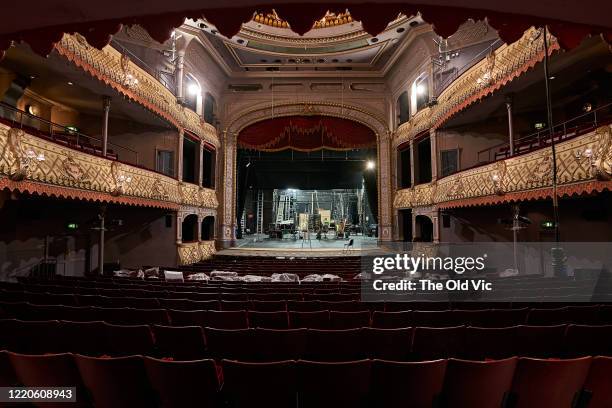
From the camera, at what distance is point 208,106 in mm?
14602

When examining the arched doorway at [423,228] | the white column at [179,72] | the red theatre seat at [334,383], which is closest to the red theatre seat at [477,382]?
the red theatre seat at [334,383]

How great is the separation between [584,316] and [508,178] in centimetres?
548

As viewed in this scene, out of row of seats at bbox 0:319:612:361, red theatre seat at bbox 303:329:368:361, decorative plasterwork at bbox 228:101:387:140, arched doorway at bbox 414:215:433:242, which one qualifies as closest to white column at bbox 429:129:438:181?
arched doorway at bbox 414:215:433:242

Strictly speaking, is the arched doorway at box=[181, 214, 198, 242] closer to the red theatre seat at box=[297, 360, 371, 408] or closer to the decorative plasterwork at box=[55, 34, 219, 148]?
the decorative plasterwork at box=[55, 34, 219, 148]

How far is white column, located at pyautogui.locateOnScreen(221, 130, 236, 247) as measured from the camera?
14.9 m

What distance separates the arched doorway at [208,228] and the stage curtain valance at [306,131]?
4.13m

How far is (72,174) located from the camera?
265 inches

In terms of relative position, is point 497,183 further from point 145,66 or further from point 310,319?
point 145,66

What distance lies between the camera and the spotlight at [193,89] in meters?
13.0

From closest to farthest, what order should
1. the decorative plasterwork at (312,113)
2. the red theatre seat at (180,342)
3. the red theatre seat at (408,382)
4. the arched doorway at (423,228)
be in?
the red theatre seat at (408,382) → the red theatre seat at (180,342) → the arched doorway at (423,228) → the decorative plasterwork at (312,113)

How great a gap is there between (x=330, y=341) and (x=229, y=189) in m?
13.5

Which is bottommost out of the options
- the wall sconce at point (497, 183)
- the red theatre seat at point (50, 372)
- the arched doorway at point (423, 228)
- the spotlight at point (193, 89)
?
the red theatre seat at point (50, 372)

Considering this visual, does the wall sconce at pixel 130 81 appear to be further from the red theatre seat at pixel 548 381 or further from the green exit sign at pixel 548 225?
the green exit sign at pixel 548 225

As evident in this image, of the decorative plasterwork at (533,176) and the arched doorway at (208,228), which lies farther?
the arched doorway at (208,228)
